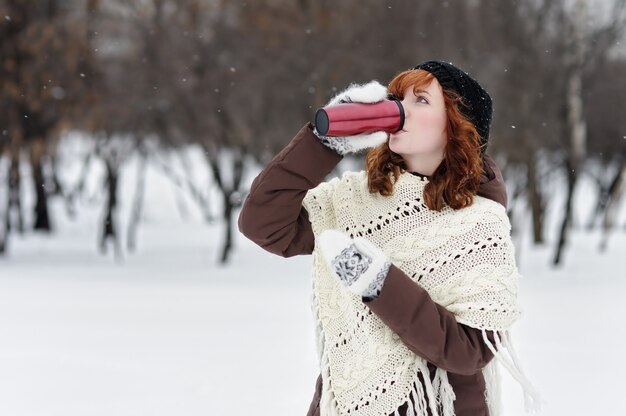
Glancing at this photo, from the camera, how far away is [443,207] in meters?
1.72

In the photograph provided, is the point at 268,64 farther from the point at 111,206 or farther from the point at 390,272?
the point at 390,272

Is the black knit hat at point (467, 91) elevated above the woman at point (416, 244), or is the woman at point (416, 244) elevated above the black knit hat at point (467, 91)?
the black knit hat at point (467, 91)

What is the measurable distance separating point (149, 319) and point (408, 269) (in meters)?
6.55

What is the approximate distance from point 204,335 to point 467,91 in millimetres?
5687

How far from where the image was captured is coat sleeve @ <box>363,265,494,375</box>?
1504 millimetres

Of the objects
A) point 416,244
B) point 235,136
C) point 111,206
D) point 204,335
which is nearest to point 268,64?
point 235,136

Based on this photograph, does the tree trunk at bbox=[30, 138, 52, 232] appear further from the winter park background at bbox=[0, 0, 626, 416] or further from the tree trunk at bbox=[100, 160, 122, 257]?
the tree trunk at bbox=[100, 160, 122, 257]

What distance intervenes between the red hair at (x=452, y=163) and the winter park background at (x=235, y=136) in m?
3.82

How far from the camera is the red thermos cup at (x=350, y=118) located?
156cm

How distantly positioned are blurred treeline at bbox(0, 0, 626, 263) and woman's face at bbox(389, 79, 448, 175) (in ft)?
26.7

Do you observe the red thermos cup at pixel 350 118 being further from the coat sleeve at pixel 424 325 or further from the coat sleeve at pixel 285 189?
the coat sleeve at pixel 424 325

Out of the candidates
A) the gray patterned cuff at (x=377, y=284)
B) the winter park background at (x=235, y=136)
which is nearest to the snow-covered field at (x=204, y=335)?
the winter park background at (x=235, y=136)

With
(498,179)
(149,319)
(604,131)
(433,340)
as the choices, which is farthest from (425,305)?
(604,131)

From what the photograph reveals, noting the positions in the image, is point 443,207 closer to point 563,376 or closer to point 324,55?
point 563,376
